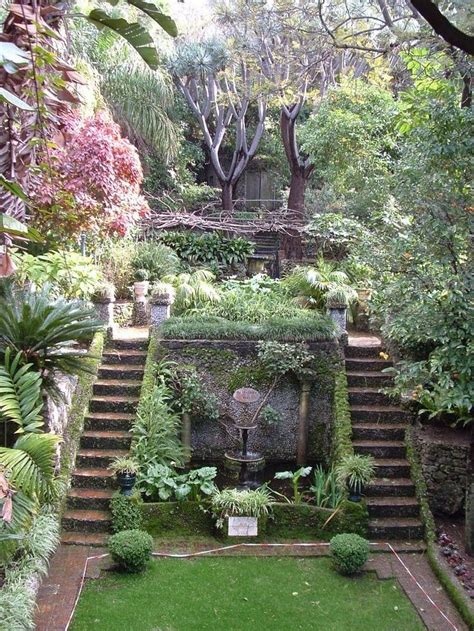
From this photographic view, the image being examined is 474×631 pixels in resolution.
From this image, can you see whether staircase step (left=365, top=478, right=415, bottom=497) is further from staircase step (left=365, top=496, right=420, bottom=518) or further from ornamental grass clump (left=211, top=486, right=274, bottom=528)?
ornamental grass clump (left=211, top=486, right=274, bottom=528)

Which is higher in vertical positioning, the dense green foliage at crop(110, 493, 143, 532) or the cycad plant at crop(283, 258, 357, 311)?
the cycad plant at crop(283, 258, 357, 311)

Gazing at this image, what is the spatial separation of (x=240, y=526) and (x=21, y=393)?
2.50 metres

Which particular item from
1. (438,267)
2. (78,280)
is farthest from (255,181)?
(438,267)

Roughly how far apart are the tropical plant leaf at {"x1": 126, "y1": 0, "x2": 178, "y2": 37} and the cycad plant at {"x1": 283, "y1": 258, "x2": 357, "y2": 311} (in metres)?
6.64

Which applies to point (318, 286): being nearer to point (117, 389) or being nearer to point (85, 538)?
point (117, 389)

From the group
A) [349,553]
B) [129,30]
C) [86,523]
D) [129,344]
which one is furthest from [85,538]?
[129,30]

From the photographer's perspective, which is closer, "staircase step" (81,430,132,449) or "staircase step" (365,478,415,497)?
"staircase step" (365,478,415,497)

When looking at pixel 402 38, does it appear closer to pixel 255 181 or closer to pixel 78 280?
pixel 78 280

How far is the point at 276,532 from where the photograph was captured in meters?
6.35

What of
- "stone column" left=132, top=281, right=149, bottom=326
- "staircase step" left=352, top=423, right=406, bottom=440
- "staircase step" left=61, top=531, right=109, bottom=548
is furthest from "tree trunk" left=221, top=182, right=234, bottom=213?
"staircase step" left=61, top=531, right=109, bottom=548

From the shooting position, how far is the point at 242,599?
5211 millimetres

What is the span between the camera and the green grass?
16.0 feet

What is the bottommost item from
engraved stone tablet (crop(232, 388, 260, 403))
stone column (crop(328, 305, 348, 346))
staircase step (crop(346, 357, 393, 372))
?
engraved stone tablet (crop(232, 388, 260, 403))

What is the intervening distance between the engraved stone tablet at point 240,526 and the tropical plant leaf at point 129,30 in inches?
189
